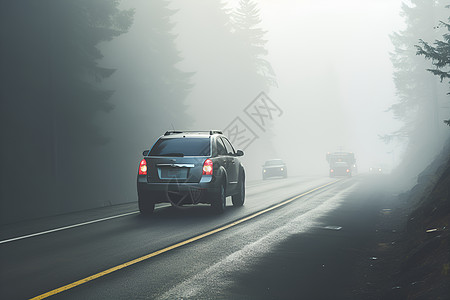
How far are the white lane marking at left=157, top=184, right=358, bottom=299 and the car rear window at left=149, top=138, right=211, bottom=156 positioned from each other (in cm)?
296

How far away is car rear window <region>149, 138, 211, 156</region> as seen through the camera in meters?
13.0

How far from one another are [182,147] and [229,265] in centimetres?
642

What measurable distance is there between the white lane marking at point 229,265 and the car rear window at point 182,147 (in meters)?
2.96

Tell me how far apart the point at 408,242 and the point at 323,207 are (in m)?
7.09

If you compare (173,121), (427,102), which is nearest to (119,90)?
(173,121)

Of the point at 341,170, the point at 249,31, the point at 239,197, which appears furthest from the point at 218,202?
the point at 249,31

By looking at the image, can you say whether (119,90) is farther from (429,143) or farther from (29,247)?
(29,247)

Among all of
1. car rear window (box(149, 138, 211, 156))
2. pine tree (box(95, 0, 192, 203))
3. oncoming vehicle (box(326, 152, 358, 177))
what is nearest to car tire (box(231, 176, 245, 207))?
car rear window (box(149, 138, 211, 156))

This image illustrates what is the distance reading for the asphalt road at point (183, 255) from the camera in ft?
19.4

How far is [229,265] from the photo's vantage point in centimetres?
718

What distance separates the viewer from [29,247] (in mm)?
8852

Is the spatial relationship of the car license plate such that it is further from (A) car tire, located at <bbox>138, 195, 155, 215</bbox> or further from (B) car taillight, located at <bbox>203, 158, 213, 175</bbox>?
(A) car tire, located at <bbox>138, 195, 155, 215</bbox>

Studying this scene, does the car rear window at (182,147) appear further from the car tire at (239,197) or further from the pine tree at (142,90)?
the pine tree at (142,90)

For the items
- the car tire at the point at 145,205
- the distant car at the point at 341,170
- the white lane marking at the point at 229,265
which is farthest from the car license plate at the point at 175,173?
the distant car at the point at 341,170
